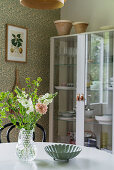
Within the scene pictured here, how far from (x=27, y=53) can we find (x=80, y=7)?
107cm

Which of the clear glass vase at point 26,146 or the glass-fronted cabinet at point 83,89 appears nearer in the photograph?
the clear glass vase at point 26,146

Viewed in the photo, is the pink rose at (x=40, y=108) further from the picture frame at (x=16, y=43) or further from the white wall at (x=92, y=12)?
the white wall at (x=92, y=12)

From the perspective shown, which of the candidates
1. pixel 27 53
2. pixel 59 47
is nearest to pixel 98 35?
pixel 59 47

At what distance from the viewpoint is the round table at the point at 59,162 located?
1.69 metres

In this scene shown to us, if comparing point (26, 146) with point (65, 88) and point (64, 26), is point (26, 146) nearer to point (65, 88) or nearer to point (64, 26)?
point (65, 88)

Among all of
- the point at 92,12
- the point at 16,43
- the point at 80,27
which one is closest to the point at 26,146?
the point at 16,43

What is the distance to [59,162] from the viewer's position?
5.89ft

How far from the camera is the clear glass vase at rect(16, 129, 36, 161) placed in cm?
177

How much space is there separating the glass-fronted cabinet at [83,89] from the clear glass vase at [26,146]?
1.76 metres

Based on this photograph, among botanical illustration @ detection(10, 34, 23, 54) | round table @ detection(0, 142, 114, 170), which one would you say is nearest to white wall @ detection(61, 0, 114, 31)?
botanical illustration @ detection(10, 34, 23, 54)

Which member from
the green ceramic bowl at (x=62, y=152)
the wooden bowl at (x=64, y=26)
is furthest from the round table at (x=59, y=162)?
the wooden bowl at (x=64, y=26)

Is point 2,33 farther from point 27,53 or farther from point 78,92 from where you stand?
point 78,92

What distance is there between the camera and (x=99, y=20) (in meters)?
3.85

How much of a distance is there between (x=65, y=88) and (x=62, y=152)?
6.77 feet
